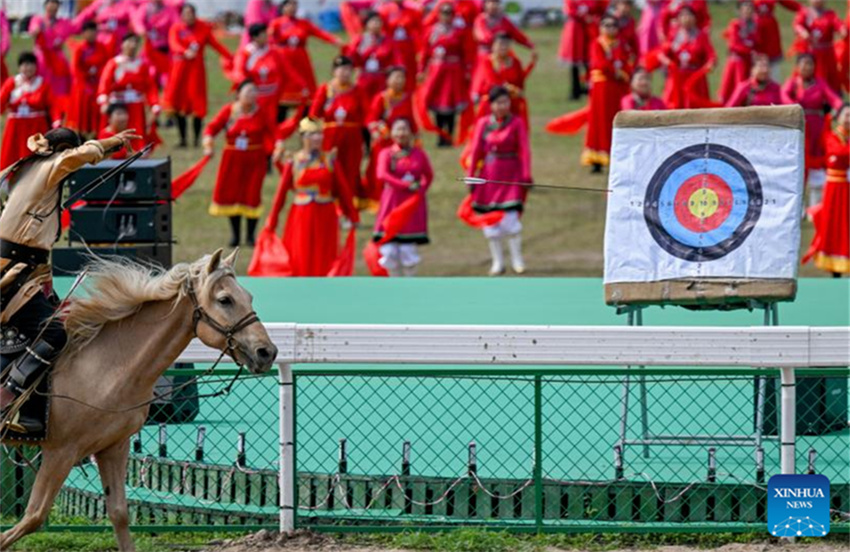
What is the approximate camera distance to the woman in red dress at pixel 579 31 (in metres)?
23.4

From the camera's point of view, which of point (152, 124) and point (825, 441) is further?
point (152, 124)

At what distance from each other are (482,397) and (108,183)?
111 inches

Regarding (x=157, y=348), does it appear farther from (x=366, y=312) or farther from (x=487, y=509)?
(x=366, y=312)

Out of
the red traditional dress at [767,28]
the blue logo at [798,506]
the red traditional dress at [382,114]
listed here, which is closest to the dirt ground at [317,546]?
the blue logo at [798,506]

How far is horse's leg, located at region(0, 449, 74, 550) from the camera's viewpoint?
279 inches

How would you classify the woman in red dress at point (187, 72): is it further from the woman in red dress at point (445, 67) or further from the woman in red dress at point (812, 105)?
the woman in red dress at point (812, 105)

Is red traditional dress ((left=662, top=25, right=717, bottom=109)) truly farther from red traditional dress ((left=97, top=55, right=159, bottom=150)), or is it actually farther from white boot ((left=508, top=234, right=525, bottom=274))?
red traditional dress ((left=97, top=55, right=159, bottom=150))

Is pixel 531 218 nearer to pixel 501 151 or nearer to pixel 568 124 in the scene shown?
pixel 568 124

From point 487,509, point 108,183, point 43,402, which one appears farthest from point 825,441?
point 108,183

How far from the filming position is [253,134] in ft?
55.3

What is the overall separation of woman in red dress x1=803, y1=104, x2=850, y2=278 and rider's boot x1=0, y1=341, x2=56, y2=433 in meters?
8.66

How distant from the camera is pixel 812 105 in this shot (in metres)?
17.6

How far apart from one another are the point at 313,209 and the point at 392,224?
61 cm

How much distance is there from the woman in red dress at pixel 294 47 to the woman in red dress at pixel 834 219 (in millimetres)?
7036
